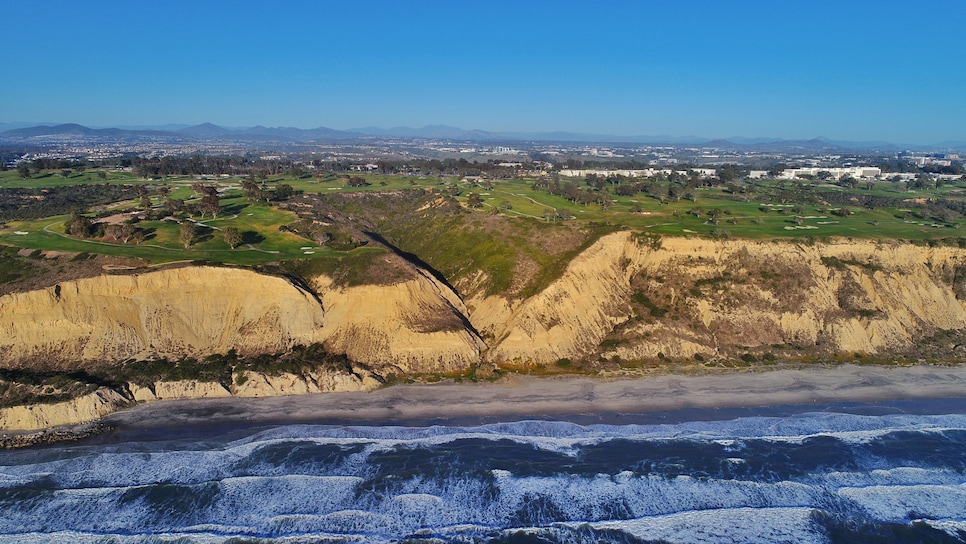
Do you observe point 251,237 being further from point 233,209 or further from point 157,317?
point 233,209

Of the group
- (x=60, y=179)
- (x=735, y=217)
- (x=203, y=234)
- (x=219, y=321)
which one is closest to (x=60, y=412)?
(x=219, y=321)

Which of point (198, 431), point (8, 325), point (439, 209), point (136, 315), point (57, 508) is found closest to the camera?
point (57, 508)

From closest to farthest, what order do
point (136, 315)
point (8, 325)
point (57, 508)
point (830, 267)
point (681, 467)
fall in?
1. point (57, 508)
2. point (681, 467)
3. point (8, 325)
4. point (136, 315)
5. point (830, 267)

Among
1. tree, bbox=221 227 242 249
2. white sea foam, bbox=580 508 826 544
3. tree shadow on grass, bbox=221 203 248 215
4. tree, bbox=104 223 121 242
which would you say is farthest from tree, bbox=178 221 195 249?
white sea foam, bbox=580 508 826 544

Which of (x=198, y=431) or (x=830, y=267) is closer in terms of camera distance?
(x=198, y=431)

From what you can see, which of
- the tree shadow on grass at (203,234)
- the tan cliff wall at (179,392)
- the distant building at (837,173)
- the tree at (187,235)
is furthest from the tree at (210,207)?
the distant building at (837,173)

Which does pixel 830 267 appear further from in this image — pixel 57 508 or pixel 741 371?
pixel 57 508

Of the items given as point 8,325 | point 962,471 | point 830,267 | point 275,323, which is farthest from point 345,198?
point 962,471

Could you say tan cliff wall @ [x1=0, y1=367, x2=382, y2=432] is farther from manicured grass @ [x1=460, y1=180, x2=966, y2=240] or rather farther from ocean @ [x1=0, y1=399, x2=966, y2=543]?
manicured grass @ [x1=460, y1=180, x2=966, y2=240]
